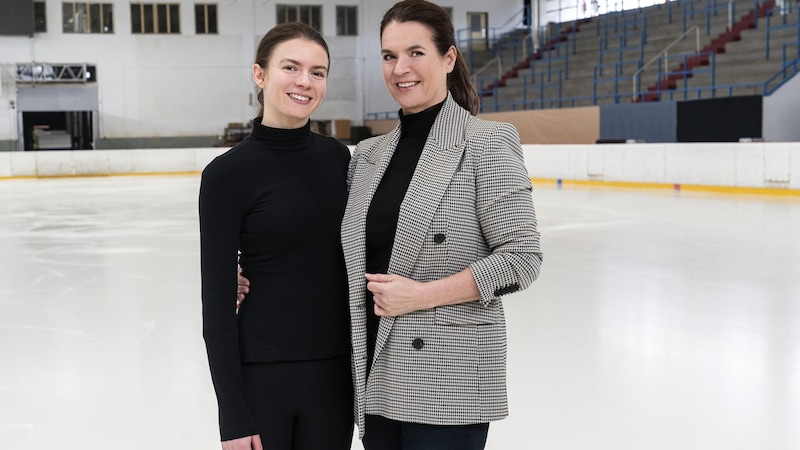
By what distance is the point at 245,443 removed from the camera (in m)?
1.84

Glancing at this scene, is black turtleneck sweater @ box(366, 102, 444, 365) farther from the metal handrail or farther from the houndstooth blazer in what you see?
the metal handrail

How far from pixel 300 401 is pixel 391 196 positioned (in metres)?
0.50

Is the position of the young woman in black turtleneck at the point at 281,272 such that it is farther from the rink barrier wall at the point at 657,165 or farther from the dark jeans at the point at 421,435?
the rink barrier wall at the point at 657,165

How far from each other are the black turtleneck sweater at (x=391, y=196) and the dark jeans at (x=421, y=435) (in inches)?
6.0

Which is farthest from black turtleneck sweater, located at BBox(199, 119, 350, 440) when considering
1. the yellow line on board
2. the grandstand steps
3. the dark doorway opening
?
the dark doorway opening

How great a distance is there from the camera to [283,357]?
189 cm

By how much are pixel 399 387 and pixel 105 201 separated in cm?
1497

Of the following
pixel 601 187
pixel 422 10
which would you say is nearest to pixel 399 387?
pixel 422 10

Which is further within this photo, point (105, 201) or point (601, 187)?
point (601, 187)

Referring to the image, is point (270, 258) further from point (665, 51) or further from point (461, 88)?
point (665, 51)

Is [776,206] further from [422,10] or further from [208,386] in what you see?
[422,10]

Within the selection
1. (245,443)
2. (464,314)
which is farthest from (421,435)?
(245,443)

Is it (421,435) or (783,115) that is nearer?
(421,435)

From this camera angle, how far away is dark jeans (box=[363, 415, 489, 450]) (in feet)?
5.91
